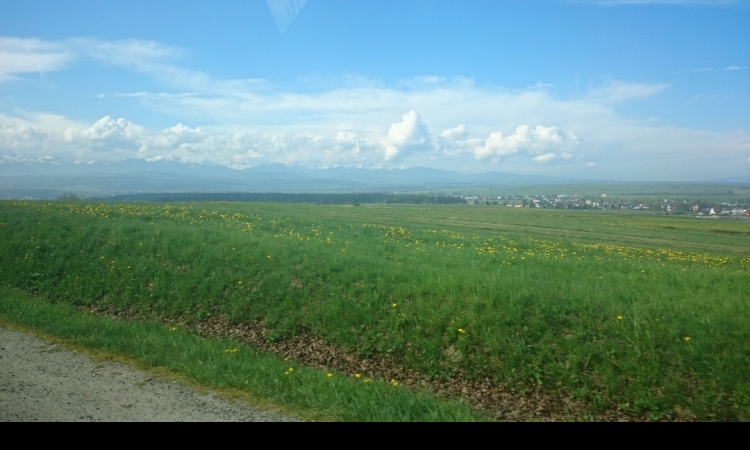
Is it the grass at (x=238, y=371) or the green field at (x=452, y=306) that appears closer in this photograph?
the grass at (x=238, y=371)

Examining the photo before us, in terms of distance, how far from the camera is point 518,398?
709 centimetres

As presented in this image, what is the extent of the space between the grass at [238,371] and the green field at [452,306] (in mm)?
1100

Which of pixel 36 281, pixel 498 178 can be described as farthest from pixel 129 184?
pixel 498 178

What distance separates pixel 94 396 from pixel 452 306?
5305 mm

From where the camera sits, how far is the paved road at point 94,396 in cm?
568

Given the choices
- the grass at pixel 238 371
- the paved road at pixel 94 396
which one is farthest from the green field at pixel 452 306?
the paved road at pixel 94 396

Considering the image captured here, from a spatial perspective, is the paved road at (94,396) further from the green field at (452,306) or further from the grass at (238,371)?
the green field at (452,306)

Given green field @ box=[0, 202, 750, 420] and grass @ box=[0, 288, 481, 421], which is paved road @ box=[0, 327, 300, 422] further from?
green field @ box=[0, 202, 750, 420]

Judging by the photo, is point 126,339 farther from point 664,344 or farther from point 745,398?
point 745,398

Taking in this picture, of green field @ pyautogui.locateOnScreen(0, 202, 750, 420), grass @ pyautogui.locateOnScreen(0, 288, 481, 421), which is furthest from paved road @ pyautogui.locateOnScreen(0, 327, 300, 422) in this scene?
green field @ pyautogui.locateOnScreen(0, 202, 750, 420)

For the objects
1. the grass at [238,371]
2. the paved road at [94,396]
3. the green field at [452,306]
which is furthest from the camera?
the green field at [452,306]

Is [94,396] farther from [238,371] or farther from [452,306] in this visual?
[452,306]

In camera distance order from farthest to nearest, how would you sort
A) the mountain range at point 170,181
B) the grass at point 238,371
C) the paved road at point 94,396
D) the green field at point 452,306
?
1. the mountain range at point 170,181
2. the green field at point 452,306
3. the grass at point 238,371
4. the paved road at point 94,396

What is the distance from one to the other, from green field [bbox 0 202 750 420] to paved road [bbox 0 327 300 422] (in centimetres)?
273
